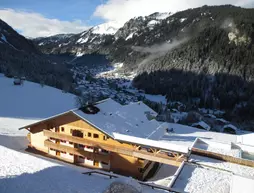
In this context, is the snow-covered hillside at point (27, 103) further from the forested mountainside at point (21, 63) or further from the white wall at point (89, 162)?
the forested mountainside at point (21, 63)

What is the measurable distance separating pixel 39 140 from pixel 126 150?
8542mm

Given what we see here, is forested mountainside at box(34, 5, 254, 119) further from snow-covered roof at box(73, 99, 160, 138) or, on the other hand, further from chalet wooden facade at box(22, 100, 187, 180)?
chalet wooden facade at box(22, 100, 187, 180)

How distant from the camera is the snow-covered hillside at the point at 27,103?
3309 centimetres

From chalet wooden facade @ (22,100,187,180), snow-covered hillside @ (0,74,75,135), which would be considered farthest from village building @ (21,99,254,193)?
snow-covered hillside @ (0,74,75,135)

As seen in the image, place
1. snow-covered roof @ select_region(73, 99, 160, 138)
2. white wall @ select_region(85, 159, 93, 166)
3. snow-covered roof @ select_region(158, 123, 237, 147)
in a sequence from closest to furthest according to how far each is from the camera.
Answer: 1. snow-covered roof @ select_region(73, 99, 160, 138)
2. white wall @ select_region(85, 159, 93, 166)
3. snow-covered roof @ select_region(158, 123, 237, 147)

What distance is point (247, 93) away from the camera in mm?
98375

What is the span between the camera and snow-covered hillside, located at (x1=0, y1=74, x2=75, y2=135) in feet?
109

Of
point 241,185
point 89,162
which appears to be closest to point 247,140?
point 241,185

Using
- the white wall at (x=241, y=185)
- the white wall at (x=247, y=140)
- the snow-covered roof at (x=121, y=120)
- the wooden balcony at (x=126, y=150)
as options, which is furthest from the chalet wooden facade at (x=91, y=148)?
the white wall at (x=247, y=140)

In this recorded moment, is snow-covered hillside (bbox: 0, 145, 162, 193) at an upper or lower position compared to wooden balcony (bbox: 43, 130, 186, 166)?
upper

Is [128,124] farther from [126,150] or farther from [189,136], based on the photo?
[189,136]

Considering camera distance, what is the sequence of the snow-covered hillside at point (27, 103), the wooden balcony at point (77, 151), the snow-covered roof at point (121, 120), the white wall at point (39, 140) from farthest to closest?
1. the snow-covered hillside at point (27, 103)
2. the white wall at point (39, 140)
3. the snow-covered roof at point (121, 120)
4. the wooden balcony at point (77, 151)

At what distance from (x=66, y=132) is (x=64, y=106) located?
873 inches

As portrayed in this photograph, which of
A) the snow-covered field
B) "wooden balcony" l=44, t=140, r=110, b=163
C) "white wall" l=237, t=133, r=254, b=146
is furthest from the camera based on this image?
"white wall" l=237, t=133, r=254, b=146
